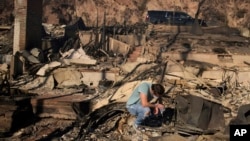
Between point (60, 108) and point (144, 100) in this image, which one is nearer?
point (144, 100)

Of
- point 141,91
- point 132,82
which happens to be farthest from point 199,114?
point 132,82

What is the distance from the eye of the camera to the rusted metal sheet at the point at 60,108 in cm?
942

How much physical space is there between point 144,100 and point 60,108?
3093 mm

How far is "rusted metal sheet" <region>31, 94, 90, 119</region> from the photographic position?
9422 mm

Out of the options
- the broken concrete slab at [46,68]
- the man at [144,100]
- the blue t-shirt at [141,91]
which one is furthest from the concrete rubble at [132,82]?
the blue t-shirt at [141,91]

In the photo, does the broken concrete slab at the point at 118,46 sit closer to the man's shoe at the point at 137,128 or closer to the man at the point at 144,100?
the man's shoe at the point at 137,128

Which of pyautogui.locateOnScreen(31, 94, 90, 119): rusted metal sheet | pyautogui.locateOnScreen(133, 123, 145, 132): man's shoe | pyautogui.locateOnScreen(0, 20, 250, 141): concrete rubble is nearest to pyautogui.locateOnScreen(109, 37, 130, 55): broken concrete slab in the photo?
pyautogui.locateOnScreen(0, 20, 250, 141): concrete rubble

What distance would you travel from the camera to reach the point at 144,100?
7.18 metres

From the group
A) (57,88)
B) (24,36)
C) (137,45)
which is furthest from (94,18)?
(57,88)

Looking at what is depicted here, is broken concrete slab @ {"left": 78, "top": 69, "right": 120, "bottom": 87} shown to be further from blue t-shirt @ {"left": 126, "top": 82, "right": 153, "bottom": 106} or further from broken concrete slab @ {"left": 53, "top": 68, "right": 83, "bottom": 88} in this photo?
blue t-shirt @ {"left": 126, "top": 82, "right": 153, "bottom": 106}

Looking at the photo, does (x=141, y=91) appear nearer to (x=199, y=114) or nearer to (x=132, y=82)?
(x=199, y=114)

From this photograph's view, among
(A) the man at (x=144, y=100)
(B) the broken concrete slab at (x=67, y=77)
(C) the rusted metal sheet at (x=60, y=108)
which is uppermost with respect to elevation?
(A) the man at (x=144, y=100)

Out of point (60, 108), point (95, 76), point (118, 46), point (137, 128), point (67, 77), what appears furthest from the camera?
point (118, 46)

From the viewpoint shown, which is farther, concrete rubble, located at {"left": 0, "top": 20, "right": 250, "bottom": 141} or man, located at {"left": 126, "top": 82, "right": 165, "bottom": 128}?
concrete rubble, located at {"left": 0, "top": 20, "right": 250, "bottom": 141}
